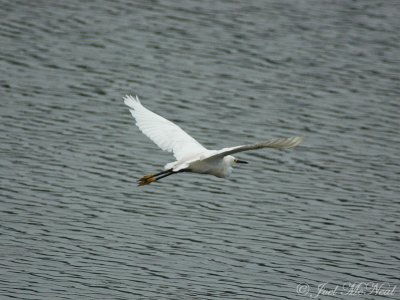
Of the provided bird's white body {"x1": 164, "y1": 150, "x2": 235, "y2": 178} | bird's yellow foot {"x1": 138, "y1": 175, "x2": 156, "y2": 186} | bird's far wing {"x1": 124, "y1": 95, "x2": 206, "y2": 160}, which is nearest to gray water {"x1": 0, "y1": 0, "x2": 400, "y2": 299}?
bird's yellow foot {"x1": 138, "y1": 175, "x2": 156, "y2": 186}

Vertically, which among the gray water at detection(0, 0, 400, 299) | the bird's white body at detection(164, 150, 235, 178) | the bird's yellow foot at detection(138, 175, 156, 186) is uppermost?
the bird's white body at detection(164, 150, 235, 178)

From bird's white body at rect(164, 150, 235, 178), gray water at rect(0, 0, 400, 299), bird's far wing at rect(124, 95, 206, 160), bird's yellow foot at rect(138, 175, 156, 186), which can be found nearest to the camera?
bird's white body at rect(164, 150, 235, 178)

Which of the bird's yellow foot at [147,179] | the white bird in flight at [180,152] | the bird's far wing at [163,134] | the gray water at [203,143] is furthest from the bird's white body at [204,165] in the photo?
the gray water at [203,143]

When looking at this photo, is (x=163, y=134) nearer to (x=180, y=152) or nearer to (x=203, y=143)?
(x=180, y=152)

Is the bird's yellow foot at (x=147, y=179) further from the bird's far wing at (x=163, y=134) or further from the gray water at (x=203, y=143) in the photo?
the gray water at (x=203, y=143)

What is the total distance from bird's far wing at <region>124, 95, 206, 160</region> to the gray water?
4.31 ft

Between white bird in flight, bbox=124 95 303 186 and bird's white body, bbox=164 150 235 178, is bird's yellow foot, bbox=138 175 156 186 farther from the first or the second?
bird's white body, bbox=164 150 235 178

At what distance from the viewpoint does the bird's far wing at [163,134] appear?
12438 mm

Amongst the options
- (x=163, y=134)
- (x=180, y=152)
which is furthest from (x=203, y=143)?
(x=180, y=152)

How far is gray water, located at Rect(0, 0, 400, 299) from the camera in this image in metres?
12.3

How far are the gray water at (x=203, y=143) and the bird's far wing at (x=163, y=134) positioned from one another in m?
1.31

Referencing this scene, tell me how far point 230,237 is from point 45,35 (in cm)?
1031

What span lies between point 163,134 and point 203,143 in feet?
13.9

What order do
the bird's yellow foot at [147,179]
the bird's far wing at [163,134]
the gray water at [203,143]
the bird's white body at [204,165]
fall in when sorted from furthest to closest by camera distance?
the bird's yellow foot at [147,179]
the bird's far wing at [163,134]
the gray water at [203,143]
the bird's white body at [204,165]
